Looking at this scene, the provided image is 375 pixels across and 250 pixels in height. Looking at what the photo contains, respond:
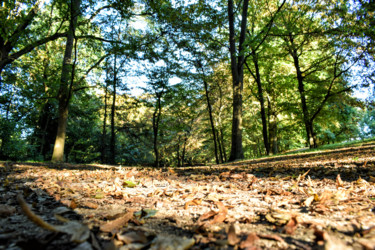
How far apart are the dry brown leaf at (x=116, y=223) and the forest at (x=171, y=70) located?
789 cm

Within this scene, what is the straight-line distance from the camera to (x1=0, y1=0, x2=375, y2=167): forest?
30.6 feet

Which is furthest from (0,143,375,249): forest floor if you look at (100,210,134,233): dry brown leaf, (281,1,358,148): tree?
(281,1,358,148): tree

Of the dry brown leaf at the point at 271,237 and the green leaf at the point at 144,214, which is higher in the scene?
the green leaf at the point at 144,214

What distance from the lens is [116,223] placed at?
1.19m

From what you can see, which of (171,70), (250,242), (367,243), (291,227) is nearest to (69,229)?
(250,242)

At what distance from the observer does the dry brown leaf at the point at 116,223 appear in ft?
3.61

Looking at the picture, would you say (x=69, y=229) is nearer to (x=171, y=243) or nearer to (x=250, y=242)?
(x=171, y=243)

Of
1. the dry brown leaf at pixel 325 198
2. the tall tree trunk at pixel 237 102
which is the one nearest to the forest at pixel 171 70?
the tall tree trunk at pixel 237 102

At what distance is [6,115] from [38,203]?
18.3m

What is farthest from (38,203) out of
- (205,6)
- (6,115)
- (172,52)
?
(6,115)

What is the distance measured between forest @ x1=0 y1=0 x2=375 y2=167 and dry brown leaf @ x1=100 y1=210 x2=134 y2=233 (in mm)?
7888

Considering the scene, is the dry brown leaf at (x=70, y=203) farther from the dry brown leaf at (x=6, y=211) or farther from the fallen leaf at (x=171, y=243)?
the fallen leaf at (x=171, y=243)

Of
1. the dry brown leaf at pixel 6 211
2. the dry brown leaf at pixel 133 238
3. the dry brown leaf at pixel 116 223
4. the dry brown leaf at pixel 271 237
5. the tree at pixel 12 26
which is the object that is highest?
the tree at pixel 12 26

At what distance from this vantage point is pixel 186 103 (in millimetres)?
15305
